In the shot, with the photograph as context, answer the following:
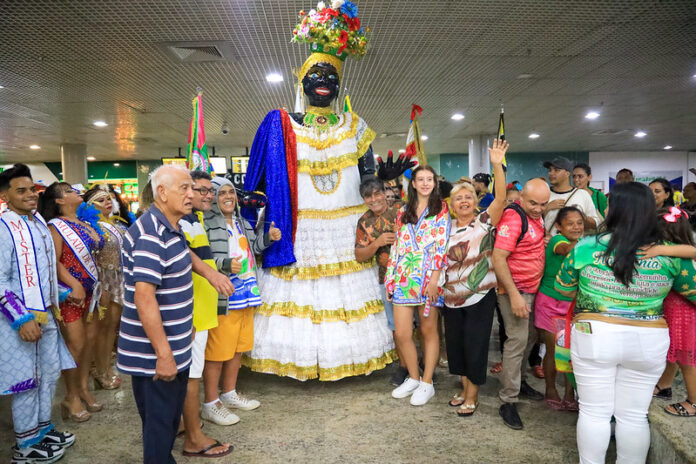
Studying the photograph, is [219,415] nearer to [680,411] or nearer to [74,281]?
[74,281]

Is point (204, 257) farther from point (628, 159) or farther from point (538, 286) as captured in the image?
point (628, 159)

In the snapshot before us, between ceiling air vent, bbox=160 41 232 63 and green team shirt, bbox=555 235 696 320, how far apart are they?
Result: 5006 mm

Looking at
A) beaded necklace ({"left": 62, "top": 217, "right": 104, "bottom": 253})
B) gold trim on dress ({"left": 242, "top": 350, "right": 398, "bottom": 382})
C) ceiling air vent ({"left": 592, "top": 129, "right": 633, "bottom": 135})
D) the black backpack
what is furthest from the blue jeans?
ceiling air vent ({"left": 592, "top": 129, "right": 633, "bottom": 135})

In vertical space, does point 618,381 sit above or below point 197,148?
below

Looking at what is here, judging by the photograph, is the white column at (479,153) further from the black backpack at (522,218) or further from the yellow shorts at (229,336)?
the yellow shorts at (229,336)

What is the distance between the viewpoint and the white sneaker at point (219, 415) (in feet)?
9.57

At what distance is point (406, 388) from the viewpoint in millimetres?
3295

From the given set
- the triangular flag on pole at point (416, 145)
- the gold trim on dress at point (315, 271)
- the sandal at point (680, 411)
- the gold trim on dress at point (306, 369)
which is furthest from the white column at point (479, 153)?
the sandal at point (680, 411)

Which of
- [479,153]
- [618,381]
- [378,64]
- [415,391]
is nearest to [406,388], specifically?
[415,391]

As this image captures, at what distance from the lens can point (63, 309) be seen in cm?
300

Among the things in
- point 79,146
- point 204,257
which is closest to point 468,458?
point 204,257

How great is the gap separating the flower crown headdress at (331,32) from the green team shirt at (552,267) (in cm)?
209

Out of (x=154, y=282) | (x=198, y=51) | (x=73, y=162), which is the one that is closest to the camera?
(x=154, y=282)

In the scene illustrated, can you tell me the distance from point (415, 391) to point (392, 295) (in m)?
0.71
